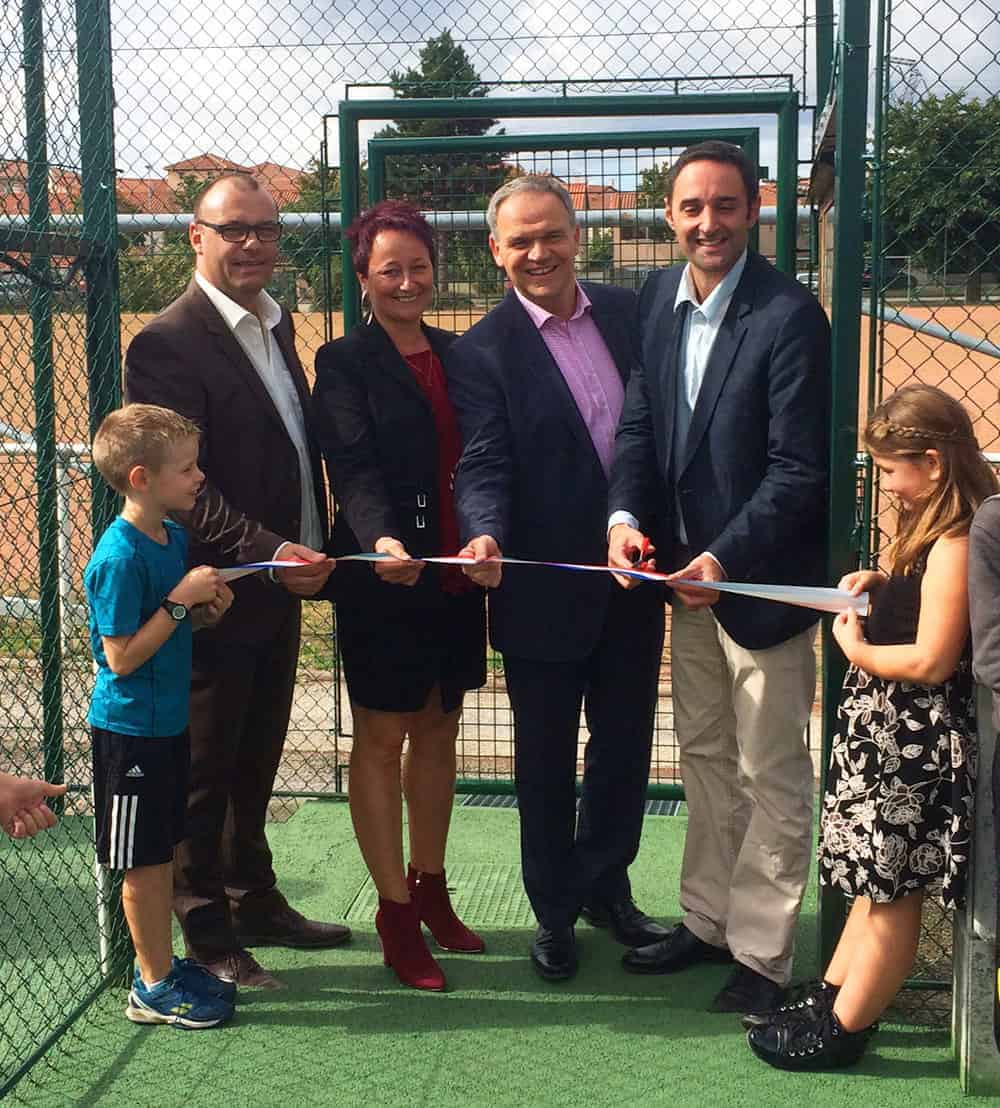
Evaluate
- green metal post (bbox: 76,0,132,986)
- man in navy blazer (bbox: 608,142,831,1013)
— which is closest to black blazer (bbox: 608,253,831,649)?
man in navy blazer (bbox: 608,142,831,1013)

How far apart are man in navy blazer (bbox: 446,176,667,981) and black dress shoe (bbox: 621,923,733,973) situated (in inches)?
6.5

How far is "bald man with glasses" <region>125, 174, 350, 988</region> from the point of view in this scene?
3.21 meters

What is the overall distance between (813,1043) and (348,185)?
2904 millimetres

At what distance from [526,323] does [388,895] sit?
150cm

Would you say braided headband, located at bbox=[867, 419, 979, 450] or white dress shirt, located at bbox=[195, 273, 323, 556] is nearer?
braided headband, located at bbox=[867, 419, 979, 450]

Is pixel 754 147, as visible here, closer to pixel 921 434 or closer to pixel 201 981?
pixel 921 434

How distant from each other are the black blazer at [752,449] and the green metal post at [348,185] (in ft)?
4.79

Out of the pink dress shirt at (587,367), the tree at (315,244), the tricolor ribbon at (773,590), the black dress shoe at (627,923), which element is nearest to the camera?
the tricolor ribbon at (773,590)

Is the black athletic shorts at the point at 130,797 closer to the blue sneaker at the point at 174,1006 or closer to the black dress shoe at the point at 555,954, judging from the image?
the blue sneaker at the point at 174,1006

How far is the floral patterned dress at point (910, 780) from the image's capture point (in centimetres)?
272

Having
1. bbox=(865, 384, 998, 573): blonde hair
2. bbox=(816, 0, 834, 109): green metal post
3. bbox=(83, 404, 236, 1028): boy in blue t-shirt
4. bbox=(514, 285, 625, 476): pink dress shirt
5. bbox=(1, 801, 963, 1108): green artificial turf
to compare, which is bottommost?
bbox=(1, 801, 963, 1108): green artificial turf

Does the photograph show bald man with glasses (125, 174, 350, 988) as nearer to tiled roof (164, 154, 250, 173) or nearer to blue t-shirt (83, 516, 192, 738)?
blue t-shirt (83, 516, 192, 738)

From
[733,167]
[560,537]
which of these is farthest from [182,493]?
[733,167]

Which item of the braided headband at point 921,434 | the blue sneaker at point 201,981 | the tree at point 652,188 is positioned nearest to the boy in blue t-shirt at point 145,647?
the blue sneaker at point 201,981
